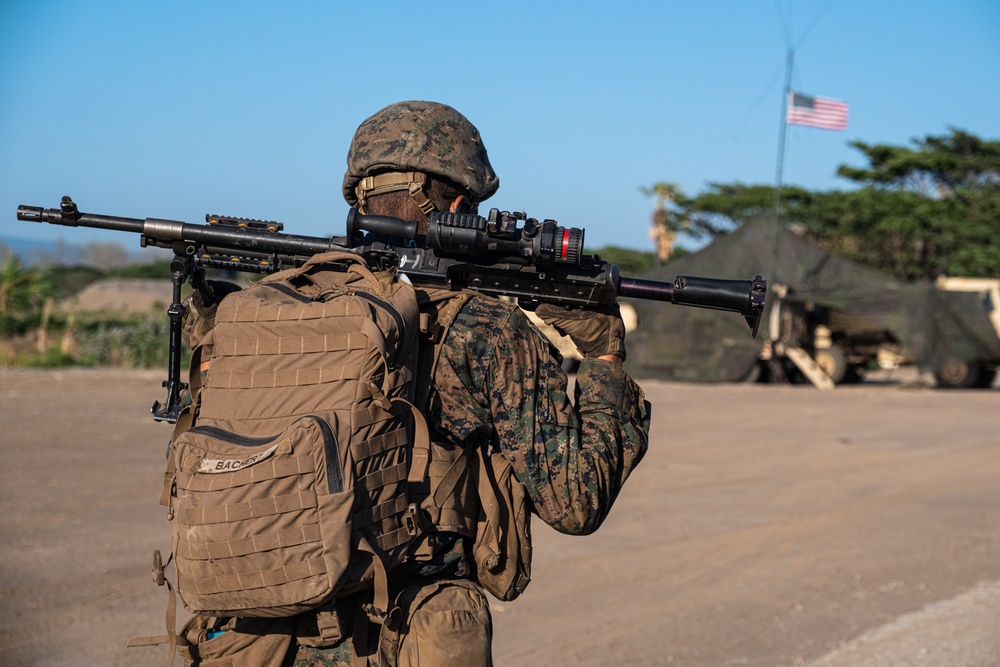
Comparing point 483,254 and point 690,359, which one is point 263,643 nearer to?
point 483,254

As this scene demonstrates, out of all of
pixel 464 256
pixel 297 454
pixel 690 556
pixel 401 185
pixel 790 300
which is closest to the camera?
pixel 297 454

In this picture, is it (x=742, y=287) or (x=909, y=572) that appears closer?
(x=742, y=287)

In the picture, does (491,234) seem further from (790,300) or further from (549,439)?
(790,300)

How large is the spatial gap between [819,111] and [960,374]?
598 centimetres

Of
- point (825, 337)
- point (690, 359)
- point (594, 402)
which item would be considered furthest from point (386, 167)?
point (825, 337)

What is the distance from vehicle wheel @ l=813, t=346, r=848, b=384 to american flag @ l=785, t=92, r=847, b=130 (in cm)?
461

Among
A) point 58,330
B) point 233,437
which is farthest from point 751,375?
point 233,437

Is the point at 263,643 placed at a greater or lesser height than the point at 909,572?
greater

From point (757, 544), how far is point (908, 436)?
275 inches

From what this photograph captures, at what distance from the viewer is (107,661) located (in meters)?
5.00

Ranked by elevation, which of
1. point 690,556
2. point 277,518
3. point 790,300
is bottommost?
point 690,556

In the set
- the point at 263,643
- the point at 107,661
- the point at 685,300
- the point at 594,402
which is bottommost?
the point at 107,661

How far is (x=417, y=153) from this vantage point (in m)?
2.76

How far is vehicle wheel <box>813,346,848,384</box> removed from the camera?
2103 cm
